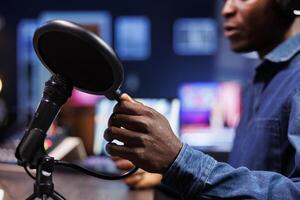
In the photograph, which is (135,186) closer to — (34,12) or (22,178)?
(22,178)

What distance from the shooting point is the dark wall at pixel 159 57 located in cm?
390

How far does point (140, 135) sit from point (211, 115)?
2075 millimetres

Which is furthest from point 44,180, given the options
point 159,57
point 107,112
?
point 159,57

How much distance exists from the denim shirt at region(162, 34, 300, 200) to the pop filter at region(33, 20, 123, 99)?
5.4 inches

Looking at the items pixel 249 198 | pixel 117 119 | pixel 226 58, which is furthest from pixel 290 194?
pixel 226 58

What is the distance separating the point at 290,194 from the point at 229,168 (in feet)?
0.29

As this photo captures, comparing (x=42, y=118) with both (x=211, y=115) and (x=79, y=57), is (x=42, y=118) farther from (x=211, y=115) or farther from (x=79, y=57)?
(x=211, y=115)

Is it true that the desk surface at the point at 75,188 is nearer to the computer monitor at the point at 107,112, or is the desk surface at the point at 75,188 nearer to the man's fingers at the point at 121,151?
the man's fingers at the point at 121,151

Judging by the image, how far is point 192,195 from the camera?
2.21ft

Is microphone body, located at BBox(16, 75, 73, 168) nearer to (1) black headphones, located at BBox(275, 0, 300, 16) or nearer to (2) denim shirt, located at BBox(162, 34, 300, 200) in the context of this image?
(2) denim shirt, located at BBox(162, 34, 300, 200)

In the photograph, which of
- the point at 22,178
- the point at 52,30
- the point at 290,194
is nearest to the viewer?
the point at 52,30

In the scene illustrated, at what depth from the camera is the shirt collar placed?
98 centimetres

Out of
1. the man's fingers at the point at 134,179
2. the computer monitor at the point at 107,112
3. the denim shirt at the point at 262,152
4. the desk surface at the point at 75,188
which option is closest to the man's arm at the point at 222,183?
the denim shirt at the point at 262,152

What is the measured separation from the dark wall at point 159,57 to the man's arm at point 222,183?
319 cm
